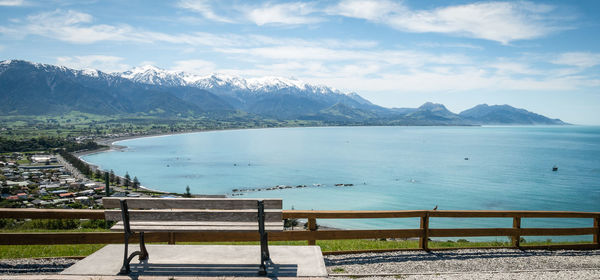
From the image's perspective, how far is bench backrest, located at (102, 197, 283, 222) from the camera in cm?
572

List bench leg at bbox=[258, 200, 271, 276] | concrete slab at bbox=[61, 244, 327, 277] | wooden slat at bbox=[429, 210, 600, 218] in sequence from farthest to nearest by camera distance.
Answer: wooden slat at bbox=[429, 210, 600, 218], concrete slab at bbox=[61, 244, 327, 277], bench leg at bbox=[258, 200, 271, 276]

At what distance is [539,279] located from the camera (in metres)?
6.86

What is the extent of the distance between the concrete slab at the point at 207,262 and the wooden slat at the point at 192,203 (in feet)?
3.24

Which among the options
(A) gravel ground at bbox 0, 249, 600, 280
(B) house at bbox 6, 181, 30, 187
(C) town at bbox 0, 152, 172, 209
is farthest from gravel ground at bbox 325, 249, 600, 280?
(B) house at bbox 6, 181, 30, 187

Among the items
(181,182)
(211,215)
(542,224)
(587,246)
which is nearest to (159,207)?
(211,215)

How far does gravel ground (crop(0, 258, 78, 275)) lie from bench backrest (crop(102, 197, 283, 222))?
7.98ft

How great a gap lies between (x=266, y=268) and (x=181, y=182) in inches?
3139

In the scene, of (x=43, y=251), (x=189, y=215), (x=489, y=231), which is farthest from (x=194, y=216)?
(x=489, y=231)

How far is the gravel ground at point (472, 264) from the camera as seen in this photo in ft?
23.0

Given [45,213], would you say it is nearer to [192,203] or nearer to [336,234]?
[192,203]

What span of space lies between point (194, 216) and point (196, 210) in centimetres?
12

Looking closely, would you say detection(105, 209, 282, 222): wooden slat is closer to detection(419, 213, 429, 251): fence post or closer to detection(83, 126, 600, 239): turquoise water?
detection(419, 213, 429, 251): fence post

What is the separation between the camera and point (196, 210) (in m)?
5.84

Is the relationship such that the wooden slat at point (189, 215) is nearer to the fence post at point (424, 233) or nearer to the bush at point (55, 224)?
the fence post at point (424, 233)
